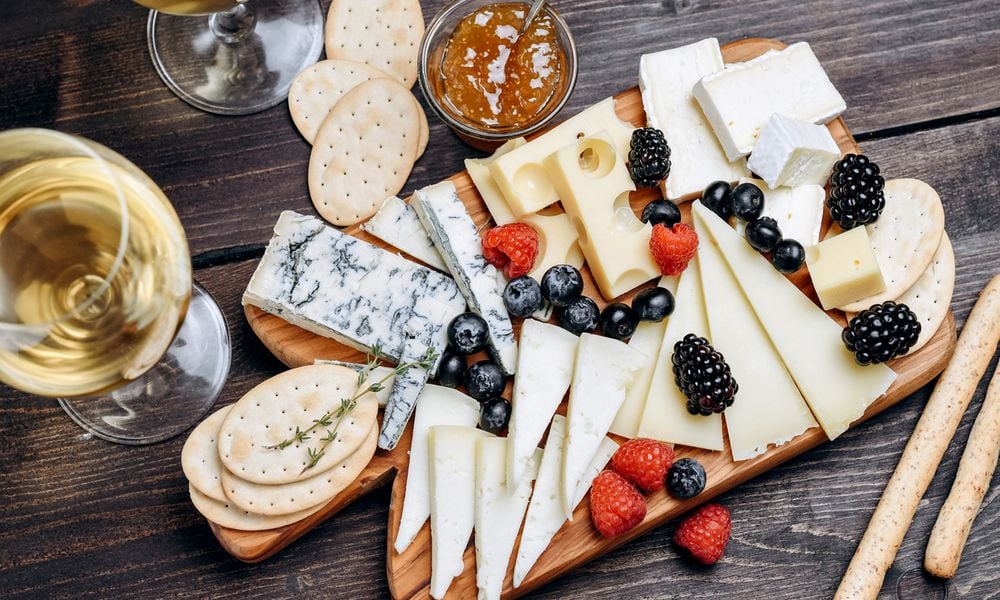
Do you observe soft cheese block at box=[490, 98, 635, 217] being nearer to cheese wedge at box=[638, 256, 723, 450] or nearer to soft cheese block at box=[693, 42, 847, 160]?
soft cheese block at box=[693, 42, 847, 160]

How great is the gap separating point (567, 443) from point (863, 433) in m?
0.67

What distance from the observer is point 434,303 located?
1.81 metres

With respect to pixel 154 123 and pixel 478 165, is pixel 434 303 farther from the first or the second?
pixel 154 123

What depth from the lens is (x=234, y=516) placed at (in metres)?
1.75

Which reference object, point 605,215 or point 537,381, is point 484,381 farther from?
point 605,215

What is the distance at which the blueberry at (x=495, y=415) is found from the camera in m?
1.78

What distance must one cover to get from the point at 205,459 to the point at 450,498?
466 mm

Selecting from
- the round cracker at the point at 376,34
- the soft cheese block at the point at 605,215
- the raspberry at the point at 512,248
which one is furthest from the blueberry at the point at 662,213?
the round cracker at the point at 376,34

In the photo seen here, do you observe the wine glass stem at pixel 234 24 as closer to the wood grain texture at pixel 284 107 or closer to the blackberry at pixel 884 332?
the wood grain texture at pixel 284 107

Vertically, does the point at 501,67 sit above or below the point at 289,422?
above

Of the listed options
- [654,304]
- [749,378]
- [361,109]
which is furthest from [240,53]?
[749,378]

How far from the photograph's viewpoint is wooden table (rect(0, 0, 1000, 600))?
1874 millimetres

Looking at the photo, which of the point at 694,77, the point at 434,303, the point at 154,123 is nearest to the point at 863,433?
the point at 694,77

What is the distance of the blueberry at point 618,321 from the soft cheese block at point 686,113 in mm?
261
